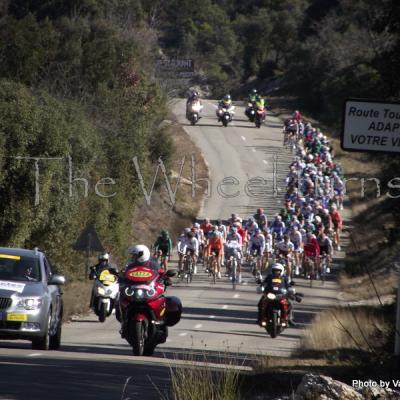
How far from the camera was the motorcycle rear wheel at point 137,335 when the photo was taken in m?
16.1

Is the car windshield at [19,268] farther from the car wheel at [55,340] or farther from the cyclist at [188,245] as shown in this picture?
the cyclist at [188,245]

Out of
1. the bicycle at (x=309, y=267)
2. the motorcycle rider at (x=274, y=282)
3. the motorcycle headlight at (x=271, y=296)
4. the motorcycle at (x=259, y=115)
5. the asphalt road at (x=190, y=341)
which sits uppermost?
the motorcycle at (x=259, y=115)

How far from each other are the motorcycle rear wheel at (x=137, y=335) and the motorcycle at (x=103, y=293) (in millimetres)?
9595

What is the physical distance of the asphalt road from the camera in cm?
1177

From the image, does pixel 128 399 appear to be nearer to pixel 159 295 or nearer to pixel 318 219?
pixel 159 295

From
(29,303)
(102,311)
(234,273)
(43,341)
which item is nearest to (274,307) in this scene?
(102,311)

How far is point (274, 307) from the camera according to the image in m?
23.3

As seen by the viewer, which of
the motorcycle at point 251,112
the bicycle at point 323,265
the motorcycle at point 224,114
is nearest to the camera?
the bicycle at point 323,265

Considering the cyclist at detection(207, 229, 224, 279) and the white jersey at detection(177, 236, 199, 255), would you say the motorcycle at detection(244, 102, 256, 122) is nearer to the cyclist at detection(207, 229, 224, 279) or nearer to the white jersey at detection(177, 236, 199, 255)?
the cyclist at detection(207, 229, 224, 279)

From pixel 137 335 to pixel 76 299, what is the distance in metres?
13.2

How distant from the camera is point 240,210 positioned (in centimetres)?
5462

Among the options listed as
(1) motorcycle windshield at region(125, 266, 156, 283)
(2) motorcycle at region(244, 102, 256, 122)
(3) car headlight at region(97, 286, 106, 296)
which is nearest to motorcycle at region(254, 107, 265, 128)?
(2) motorcycle at region(244, 102, 256, 122)

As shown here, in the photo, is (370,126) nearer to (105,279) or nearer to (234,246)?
(105,279)

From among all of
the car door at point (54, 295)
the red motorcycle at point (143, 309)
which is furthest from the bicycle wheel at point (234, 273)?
the red motorcycle at point (143, 309)
